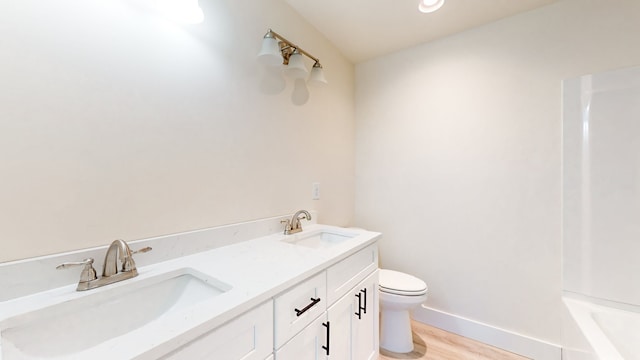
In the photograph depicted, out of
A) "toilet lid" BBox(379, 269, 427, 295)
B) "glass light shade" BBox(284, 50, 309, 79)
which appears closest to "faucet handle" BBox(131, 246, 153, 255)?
"glass light shade" BBox(284, 50, 309, 79)

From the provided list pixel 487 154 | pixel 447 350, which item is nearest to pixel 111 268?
pixel 447 350

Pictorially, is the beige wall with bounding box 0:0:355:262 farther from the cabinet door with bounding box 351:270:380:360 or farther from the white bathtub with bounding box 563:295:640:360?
the white bathtub with bounding box 563:295:640:360

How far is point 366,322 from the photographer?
4.40 ft

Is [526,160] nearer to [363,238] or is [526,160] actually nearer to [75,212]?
[363,238]

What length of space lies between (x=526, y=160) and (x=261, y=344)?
195cm

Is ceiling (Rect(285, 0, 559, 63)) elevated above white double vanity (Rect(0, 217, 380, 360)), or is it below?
above

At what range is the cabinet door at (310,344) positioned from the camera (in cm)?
80

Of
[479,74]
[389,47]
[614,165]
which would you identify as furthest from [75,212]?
[614,165]

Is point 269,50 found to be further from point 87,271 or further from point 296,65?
point 87,271

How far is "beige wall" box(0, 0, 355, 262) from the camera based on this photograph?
2.33ft

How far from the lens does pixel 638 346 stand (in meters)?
1.18

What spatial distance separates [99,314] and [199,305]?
1.07ft

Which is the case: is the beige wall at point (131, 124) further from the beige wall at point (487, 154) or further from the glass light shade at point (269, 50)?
the beige wall at point (487, 154)

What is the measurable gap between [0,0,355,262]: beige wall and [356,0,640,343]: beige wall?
1.07 meters
